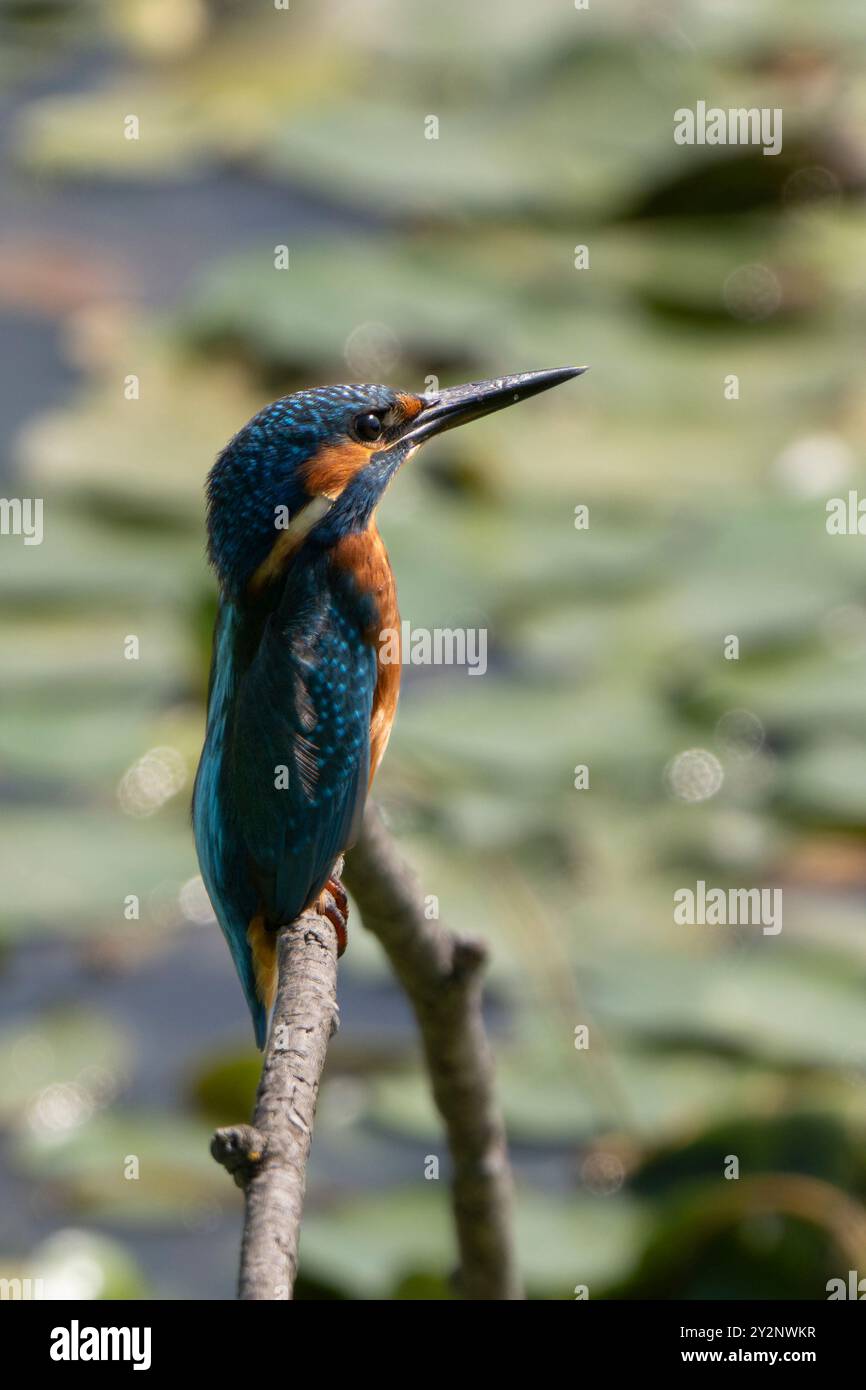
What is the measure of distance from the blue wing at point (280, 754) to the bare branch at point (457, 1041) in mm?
55

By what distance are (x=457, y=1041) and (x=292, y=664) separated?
489 millimetres

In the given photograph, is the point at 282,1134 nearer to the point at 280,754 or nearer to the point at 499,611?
the point at 280,754

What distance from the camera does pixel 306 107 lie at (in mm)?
5867

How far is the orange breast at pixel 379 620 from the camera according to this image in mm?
2266

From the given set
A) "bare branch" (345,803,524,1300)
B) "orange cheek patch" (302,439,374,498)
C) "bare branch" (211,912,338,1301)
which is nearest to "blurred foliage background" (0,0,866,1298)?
"bare branch" (345,803,524,1300)

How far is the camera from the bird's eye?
2.30m

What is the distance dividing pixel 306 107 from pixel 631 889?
318 centimetres

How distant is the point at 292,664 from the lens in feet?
7.03

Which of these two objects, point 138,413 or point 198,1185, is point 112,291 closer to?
point 138,413

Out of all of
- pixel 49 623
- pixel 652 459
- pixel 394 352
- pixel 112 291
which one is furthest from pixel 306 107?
pixel 49 623
